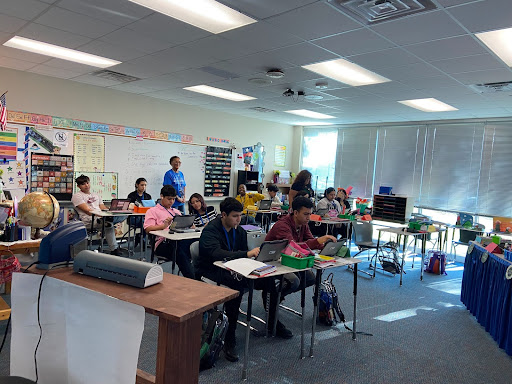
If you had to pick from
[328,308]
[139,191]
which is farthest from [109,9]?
[139,191]

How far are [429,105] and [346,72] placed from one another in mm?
2503

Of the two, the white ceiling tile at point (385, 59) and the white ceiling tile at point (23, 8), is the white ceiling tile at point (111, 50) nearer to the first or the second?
the white ceiling tile at point (23, 8)

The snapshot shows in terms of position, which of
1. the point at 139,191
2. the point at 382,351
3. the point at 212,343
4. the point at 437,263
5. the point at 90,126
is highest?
the point at 90,126

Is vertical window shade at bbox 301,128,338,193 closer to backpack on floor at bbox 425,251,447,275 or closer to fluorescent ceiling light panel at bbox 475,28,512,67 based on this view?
backpack on floor at bbox 425,251,447,275

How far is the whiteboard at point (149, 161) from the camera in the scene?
6.88 meters

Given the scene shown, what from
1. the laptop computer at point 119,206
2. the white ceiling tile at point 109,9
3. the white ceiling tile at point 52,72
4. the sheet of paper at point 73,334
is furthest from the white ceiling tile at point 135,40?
the sheet of paper at point 73,334

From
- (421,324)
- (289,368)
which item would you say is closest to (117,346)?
(289,368)

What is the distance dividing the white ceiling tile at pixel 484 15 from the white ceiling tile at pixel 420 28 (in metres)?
0.08

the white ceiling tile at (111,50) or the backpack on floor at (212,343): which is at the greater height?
the white ceiling tile at (111,50)

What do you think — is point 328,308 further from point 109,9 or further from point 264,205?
point 264,205

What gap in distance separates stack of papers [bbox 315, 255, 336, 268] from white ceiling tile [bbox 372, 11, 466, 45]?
6.59 ft

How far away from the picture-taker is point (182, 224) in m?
4.28

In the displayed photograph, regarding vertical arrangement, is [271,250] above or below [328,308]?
above

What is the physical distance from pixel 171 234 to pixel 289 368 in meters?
1.96
